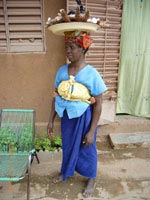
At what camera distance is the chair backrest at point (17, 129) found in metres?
2.70

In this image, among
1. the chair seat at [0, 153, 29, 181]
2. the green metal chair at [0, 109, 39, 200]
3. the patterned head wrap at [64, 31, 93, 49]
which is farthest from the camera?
the green metal chair at [0, 109, 39, 200]

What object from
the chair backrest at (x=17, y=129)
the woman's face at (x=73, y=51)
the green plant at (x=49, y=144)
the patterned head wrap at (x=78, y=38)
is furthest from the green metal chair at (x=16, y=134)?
the patterned head wrap at (x=78, y=38)

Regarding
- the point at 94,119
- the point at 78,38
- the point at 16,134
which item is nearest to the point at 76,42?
the point at 78,38

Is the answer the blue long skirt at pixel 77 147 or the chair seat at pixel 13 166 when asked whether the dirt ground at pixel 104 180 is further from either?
the chair seat at pixel 13 166

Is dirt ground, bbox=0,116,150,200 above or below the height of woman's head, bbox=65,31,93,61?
below

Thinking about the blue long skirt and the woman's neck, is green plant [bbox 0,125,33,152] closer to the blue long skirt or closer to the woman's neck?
the blue long skirt

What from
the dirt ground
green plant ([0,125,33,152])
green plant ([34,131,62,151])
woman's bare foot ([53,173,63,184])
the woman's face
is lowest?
the dirt ground

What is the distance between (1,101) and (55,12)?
1695 millimetres

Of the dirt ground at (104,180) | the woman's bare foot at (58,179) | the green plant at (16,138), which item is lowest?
the dirt ground at (104,180)

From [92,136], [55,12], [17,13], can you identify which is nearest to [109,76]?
[55,12]

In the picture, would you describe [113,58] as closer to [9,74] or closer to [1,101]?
[9,74]

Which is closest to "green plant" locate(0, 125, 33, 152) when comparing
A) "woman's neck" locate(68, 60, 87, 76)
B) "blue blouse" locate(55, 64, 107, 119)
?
"blue blouse" locate(55, 64, 107, 119)

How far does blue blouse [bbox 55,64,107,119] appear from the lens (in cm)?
201

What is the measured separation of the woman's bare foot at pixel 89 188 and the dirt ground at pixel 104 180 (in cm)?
5
